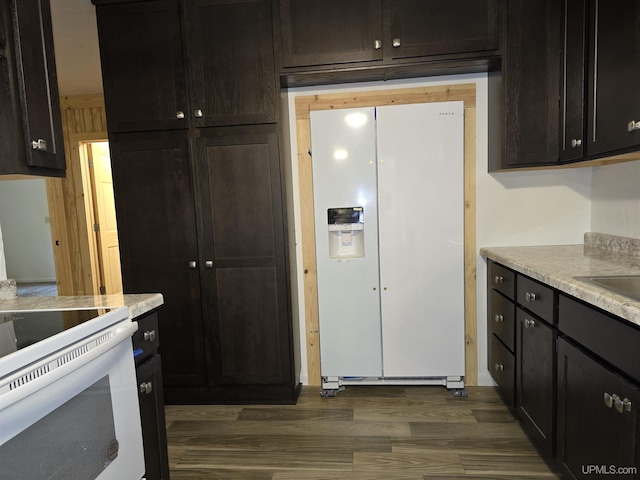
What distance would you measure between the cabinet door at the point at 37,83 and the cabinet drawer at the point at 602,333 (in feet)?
6.69

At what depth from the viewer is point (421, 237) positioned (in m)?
2.50

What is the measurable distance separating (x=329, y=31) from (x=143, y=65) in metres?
1.13

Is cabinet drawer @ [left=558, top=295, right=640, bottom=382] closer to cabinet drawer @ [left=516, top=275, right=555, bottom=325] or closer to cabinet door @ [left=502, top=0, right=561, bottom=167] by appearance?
cabinet drawer @ [left=516, top=275, right=555, bottom=325]

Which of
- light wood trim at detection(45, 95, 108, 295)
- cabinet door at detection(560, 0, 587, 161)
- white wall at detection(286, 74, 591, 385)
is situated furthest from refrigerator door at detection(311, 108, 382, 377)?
light wood trim at detection(45, 95, 108, 295)

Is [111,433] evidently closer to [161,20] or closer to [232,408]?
[232,408]

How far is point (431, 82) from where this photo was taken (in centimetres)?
252

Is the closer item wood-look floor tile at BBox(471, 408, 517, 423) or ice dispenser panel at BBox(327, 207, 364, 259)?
wood-look floor tile at BBox(471, 408, 517, 423)

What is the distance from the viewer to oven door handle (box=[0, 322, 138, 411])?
802 mm

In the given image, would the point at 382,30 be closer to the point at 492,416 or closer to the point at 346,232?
the point at 346,232

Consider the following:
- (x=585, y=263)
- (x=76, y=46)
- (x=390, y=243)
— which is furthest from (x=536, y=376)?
(x=76, y=46)

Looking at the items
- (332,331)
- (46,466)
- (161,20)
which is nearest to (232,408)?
(332,331)

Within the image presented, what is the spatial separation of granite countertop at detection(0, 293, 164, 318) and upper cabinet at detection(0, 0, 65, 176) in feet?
1.62

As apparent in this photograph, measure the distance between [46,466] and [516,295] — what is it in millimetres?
2003

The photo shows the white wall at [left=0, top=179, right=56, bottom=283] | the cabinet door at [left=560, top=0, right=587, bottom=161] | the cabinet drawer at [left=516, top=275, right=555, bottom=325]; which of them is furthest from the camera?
the white wall at [left=0, top=179, right=56, bottom=283]
